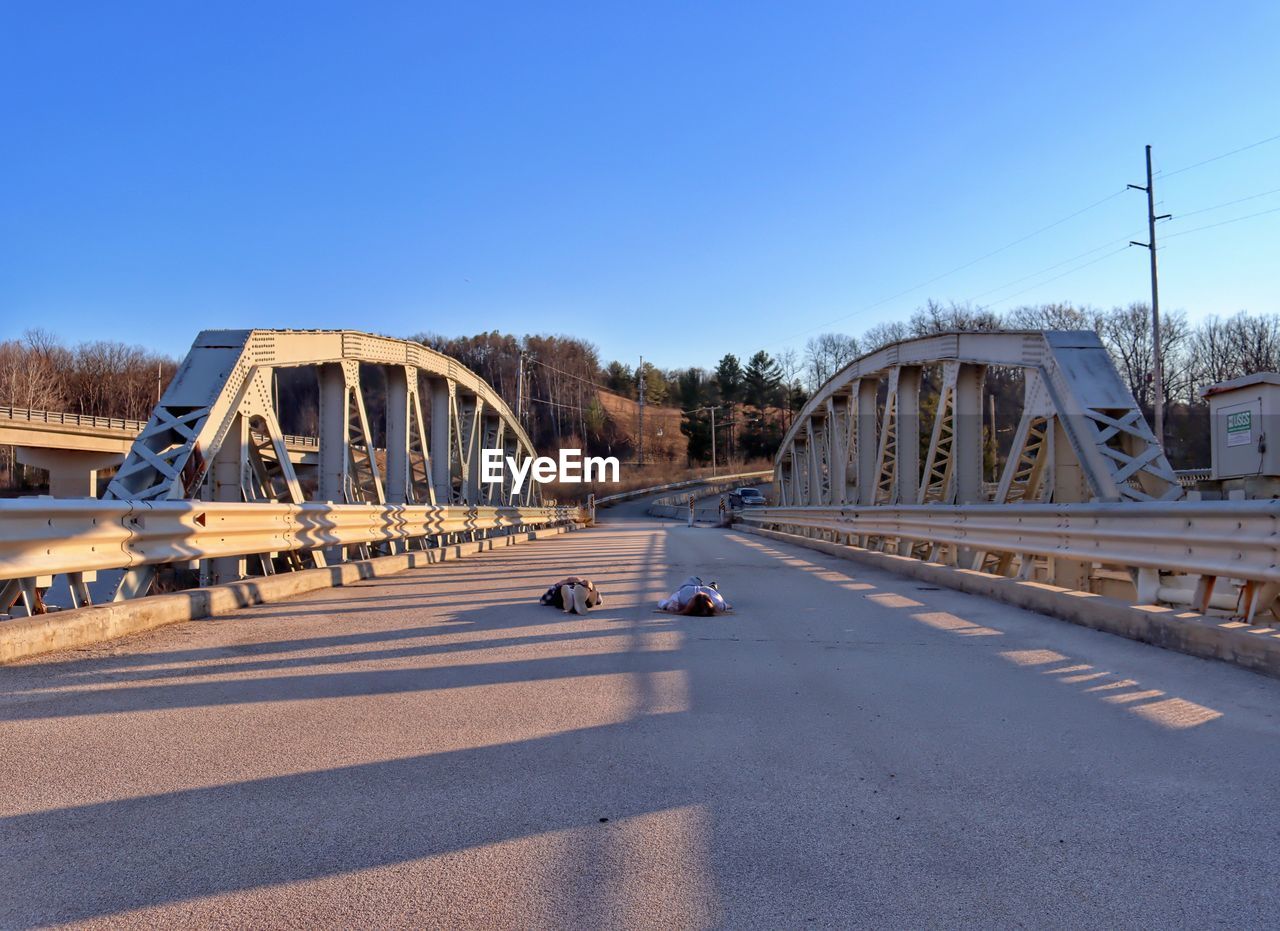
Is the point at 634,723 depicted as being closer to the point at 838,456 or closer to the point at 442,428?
the point at 442,428

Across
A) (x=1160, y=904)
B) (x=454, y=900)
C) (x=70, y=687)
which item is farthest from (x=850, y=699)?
(x=70, y=687)

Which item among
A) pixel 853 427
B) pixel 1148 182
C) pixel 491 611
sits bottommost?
pixel 491 611

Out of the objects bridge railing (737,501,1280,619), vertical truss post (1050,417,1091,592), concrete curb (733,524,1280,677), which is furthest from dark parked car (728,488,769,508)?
concrete curb (733,524,1280,677)

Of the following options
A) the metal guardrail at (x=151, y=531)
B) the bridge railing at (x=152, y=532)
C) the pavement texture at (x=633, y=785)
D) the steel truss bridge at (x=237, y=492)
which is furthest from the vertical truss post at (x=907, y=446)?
the pavement texture at (x=633, y=785)

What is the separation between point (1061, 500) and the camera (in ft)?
37.3

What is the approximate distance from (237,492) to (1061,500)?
1006 centimetres

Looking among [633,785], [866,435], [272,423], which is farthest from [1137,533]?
[866,435]

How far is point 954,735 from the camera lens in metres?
4.47

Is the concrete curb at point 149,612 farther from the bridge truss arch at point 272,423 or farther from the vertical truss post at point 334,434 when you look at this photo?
the vertical truss post at point 334,434

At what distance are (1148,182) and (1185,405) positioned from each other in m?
32.5

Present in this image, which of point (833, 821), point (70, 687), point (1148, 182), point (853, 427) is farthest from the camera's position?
point (1148, 182)

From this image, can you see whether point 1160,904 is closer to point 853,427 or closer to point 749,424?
point 853,427

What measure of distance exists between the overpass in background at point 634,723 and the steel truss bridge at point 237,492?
1.7 inches

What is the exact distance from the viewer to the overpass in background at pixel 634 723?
9.10ft
